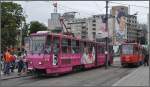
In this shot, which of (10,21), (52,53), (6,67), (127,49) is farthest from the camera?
(10,21)

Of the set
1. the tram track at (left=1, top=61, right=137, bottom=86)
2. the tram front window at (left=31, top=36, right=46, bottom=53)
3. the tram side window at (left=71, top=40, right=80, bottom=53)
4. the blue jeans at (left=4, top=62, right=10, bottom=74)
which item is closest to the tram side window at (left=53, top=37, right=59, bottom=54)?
the tram front window at (left=31, top=36, right=46, bottom=53)

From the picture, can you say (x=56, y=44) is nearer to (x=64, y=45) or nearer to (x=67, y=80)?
(x=64, y=45)

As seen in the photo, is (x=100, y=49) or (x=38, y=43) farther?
(x=100, y=49)

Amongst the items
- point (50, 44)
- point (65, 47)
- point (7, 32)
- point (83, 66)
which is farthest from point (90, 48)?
point (7, 32)

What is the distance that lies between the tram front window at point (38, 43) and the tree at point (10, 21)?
44.9 m

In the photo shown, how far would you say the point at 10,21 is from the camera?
79562 millimetres

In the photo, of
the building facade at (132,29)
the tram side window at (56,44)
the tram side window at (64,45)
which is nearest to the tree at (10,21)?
the building facade at (132,29)

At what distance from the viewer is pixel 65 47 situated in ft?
93.1

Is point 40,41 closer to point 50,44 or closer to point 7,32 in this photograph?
point 50,44

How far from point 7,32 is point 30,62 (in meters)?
48.9

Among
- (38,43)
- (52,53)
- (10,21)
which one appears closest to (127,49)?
(52,53)

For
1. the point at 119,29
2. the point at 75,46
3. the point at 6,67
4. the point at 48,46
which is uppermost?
the point at 119,29

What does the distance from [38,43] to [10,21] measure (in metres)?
54.5

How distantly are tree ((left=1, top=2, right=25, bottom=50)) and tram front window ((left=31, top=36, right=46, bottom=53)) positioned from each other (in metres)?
44.9
